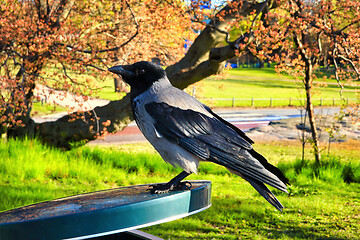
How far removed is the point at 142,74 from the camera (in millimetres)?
2936

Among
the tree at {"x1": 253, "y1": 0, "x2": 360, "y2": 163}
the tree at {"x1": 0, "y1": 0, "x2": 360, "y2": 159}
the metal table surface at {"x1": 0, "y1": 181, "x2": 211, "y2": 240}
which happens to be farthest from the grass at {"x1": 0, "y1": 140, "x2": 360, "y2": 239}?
the metal table surface at {"x1": 0, "y1": 181, "x2": 211, "y2": 240}

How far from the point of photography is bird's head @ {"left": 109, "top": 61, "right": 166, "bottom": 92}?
9.58 feet

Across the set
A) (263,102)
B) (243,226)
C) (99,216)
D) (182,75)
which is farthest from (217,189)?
(263,102)

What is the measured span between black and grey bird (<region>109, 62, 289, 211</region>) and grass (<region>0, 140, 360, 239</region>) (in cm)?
323

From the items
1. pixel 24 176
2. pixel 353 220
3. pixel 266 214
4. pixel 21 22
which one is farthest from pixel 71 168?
pixel 353 220

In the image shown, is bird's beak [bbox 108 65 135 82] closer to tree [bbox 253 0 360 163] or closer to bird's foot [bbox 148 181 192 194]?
bird's foot [bbox 148 181 192 194]

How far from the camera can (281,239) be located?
18.9 feet

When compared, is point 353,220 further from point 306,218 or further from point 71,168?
point 71,168

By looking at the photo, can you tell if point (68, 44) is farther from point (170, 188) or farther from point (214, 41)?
point (170, 188)

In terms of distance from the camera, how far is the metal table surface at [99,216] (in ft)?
7.86

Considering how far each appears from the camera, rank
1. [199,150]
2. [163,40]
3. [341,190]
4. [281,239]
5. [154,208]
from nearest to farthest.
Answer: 1. [154,208]
2. [199,150]
3. [281,239]
4. [341,190]
5. [163,40]

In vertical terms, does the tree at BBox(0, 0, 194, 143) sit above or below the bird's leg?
above

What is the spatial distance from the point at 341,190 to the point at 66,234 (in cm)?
722

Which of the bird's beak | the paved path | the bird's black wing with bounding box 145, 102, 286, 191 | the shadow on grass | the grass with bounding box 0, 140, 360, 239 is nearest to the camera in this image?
the bird's black wing with bounding box 145, 102, 286, 191
